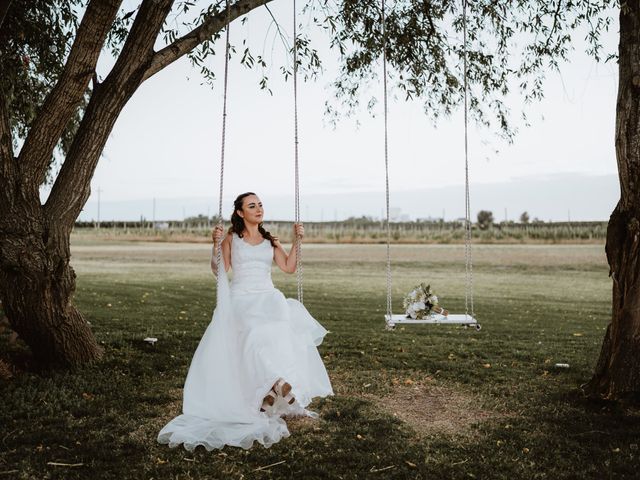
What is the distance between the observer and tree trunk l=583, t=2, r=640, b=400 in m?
5.51

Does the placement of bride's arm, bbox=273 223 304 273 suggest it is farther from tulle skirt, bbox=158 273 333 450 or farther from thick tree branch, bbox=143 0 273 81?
thick tree branch, bbox=143 0 273 81

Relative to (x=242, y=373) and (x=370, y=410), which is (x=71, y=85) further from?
(x=370, y=410)

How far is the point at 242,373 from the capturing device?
5.26 meters

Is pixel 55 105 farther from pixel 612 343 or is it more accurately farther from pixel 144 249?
pixel 144 249

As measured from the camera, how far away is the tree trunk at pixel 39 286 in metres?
6.23

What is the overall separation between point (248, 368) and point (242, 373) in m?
0.09

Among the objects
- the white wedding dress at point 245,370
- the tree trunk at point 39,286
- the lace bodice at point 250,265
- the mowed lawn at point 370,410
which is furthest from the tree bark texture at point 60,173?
the white wedding dress at point 245,370

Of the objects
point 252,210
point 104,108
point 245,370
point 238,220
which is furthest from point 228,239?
point 104,108

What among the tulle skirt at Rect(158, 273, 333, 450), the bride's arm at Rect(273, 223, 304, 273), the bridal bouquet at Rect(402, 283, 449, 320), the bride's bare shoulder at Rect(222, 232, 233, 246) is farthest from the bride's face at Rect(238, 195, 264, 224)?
the bridal bouquet at Rect(402, 283, 449, 320)

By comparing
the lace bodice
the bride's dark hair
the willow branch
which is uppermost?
the willow branch

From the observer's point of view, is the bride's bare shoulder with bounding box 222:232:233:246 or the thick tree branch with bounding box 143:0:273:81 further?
the thick tree branch with bounding box 143:0:273:81

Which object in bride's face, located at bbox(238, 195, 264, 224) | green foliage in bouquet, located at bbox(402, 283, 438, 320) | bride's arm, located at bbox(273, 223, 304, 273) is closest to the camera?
bride's face, located at bbox(238, 195, 264, 224)

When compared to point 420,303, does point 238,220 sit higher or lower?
higher

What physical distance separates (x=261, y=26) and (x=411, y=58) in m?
2.57
